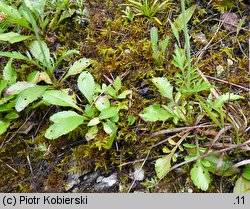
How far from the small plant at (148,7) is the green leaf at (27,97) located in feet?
2.68

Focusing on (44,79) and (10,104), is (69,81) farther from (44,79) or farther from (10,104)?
(10,104)

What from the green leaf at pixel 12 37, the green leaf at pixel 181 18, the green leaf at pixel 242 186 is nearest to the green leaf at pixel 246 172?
the green leaf at pixel 242 186

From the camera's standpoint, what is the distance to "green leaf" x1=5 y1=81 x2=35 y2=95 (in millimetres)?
2070

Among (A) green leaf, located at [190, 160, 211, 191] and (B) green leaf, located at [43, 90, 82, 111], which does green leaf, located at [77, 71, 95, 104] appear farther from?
(A) green leaf, located at [190, 160, 211, 191]

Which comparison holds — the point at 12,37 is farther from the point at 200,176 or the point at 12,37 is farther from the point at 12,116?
the point at 200,176

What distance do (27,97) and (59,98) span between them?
179 millimetres

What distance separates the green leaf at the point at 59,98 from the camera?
197 cm

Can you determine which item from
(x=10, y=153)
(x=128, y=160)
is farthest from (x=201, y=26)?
(x=10, y=153)

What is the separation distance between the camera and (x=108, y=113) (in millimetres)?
1897

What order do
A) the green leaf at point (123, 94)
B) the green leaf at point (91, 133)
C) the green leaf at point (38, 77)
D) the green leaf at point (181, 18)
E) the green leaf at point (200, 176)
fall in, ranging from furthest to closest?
the green leaf at point (181, 18) < the green leaf at point (38, 77) < the green leaf at point (123, 94) < the green leaf at point (91, 133) < the green leaf at point (200, 176)

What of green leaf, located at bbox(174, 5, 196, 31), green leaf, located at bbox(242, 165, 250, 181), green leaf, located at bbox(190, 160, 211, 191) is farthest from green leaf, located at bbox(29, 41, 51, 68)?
green leaf, located at bbox(242, 165, 250, 181)

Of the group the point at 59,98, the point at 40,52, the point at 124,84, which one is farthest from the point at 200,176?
the point at 40,52

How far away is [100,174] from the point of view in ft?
6.03

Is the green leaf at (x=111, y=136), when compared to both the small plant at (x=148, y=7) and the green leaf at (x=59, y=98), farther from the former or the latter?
the small plant at (x=148, y=7)
